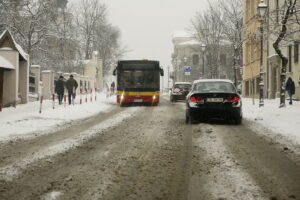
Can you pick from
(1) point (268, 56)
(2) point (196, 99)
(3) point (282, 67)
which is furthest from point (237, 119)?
(1) point (268, 56)

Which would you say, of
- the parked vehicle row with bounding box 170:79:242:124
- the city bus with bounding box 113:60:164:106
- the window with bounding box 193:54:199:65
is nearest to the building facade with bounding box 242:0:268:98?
the city bus with bounding box 113:60:164:106

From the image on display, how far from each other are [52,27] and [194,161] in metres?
33.8

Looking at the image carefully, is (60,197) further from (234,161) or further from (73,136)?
(73,136)

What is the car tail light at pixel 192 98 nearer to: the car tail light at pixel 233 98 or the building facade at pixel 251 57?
the car tail light at pixel 233 98

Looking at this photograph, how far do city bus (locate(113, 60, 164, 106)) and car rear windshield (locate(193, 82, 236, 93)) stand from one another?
9.57 meters

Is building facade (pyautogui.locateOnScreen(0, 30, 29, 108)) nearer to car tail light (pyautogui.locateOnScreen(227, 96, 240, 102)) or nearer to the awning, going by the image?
the awning

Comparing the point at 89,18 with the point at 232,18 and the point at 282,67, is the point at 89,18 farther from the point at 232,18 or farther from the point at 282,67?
the point at 282,67

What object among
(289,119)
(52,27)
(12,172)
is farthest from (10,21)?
(12,172)

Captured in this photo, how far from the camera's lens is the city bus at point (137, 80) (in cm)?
2256

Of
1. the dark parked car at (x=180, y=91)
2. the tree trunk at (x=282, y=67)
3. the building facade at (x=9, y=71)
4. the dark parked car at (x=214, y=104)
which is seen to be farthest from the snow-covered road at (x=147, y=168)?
the dark parked car at (x=180, y=91)

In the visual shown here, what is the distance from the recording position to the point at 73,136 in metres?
9.59

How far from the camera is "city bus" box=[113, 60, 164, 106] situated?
22.6 m

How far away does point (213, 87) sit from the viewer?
41.8 feet

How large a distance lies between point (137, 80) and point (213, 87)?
33.4ft
